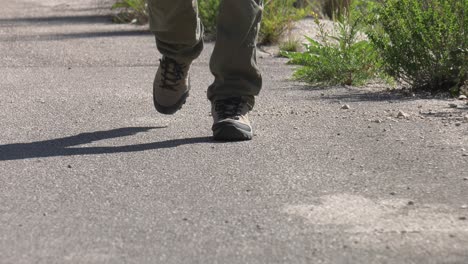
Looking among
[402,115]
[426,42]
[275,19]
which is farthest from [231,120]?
[275,19]

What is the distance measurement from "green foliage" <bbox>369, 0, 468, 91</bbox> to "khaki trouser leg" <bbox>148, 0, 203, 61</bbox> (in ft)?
5.46

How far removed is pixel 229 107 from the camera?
5586 mm

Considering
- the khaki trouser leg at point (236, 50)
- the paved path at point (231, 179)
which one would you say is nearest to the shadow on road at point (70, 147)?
the paved path at point (231, 179)

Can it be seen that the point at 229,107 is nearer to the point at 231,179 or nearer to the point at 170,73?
the point at 170,73

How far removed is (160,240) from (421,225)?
0.86 metres

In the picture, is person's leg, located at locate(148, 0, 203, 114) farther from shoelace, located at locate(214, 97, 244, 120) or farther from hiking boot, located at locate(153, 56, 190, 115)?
shoelace, located at locate(214, 97, 244, 120)

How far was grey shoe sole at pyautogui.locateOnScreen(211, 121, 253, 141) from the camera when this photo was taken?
215 inches

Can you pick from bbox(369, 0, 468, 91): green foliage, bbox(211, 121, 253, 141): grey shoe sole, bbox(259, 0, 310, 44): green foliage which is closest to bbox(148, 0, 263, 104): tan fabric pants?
bbox(211, 121, 253, 141): grey shoe sole

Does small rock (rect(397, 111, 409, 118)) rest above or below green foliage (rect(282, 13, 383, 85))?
above

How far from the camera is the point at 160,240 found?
3652 mm

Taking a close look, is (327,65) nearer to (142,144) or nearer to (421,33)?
(421,33)

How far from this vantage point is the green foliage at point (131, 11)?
13.2m

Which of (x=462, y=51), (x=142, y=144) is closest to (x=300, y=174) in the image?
(x=142, y=144)

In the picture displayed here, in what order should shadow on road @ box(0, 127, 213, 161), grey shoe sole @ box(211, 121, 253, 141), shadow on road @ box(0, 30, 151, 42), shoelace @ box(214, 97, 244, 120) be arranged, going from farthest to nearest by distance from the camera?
shadow on road @ box(0, 30, 151, 42)
shoelace @ box(214, 97, 244, 120)
grey shoe sole @ box(211, 121, 253, 141)
shadow on road @ box(0, 127, 213, 161)
